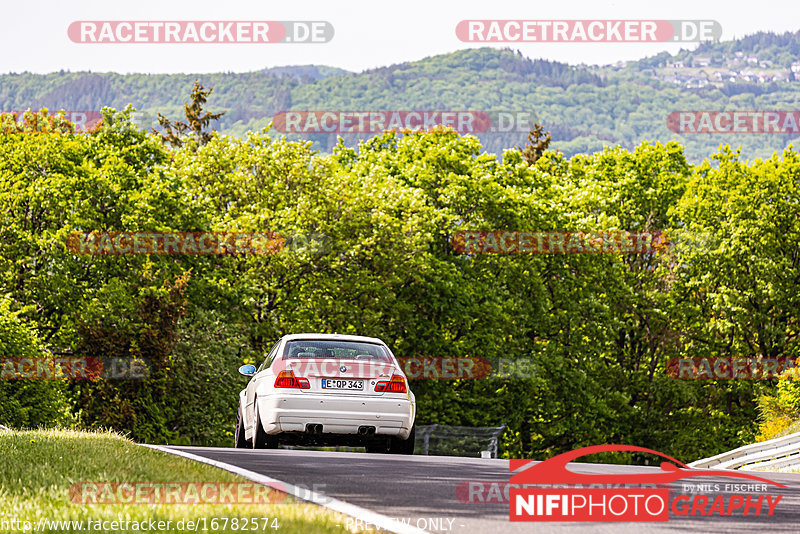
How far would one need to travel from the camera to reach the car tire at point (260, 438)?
14477 millimetres

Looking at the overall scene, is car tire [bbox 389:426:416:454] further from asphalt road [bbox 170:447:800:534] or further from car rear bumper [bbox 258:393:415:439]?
asphalt road [bbox 170:447:800:534]

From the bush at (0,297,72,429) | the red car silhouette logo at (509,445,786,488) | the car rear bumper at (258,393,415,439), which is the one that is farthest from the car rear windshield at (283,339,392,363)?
the bush at (0,297,72,429)

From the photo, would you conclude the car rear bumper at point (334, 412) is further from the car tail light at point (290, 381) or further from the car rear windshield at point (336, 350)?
the car rear windshield at point (336, 350)

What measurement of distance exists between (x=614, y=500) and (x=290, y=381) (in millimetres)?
6631

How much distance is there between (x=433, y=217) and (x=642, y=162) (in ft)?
38.7

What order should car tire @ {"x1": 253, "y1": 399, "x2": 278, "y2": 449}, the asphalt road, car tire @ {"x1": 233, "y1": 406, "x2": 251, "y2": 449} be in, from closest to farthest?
the asphalt road → car tire @ {"x1": 253, "y1": 399, "x2": 278, "y2": 449} → car tire @ {"x1": 233, "y1": 406, "x2": 251, "y2": 449}

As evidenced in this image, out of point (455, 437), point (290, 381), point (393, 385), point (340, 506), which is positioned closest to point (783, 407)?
point (455, 437)

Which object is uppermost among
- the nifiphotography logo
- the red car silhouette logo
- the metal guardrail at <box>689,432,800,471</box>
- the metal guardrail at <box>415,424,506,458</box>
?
the nifiphotography logo

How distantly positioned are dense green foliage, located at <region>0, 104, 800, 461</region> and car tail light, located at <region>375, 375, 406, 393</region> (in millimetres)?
20947

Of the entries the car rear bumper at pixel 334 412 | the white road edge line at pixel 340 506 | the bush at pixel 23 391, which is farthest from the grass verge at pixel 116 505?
the bush at pixel 23 391

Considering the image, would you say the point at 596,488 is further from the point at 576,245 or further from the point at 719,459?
the point at 576,245

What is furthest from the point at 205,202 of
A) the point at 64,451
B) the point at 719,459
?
the point at 64,451

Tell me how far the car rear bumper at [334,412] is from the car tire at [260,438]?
685 millimetres

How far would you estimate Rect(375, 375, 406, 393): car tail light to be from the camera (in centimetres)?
1378
